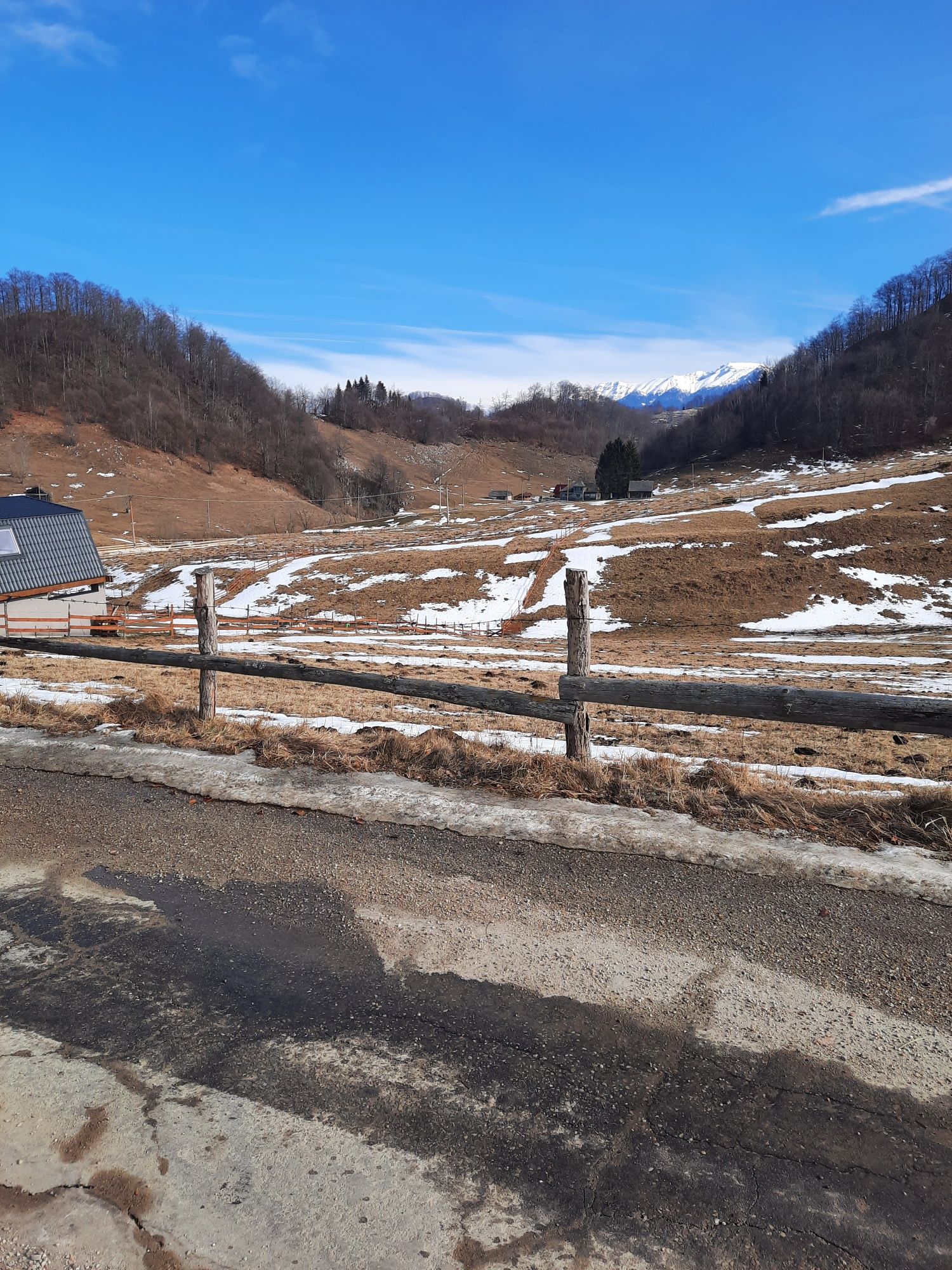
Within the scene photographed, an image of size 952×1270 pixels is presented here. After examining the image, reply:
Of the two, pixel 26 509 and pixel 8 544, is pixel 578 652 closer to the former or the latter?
pixel 8 544

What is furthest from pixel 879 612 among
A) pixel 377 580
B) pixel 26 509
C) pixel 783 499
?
pixel 26 509

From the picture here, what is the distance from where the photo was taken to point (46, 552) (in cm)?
4125

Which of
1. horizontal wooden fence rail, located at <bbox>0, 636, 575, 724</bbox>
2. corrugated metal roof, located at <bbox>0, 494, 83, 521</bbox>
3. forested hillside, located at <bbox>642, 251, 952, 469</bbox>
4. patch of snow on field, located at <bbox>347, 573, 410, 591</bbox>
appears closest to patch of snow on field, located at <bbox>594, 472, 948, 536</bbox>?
patch of snow on field, located at <bbox>347, 573, 410, 591</bbox>

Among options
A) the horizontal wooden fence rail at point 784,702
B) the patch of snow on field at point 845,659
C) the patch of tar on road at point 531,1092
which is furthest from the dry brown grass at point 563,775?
the patch of snow on field at point 845,659

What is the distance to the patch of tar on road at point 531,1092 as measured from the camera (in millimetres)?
2402

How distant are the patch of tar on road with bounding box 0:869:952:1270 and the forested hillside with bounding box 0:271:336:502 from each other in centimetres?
14646

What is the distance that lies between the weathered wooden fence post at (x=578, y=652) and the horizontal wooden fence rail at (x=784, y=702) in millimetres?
257

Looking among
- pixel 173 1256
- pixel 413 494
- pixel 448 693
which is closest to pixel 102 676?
pixel 448 693

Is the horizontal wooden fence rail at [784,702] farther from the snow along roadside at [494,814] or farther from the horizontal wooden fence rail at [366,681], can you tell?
the snow along roadside at [494,814]

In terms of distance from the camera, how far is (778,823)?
575 centimetres

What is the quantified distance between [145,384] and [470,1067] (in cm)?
18577

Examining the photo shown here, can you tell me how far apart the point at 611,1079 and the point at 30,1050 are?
2496 millimetres

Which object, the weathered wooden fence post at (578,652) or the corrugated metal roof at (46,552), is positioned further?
the corrugated metal roof at (46,552)

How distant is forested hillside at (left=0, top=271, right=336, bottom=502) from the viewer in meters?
146
